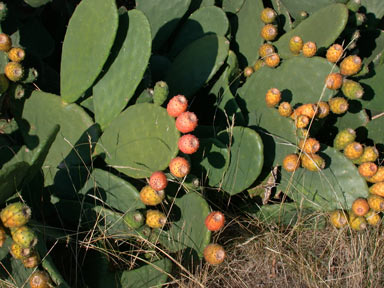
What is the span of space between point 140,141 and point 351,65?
2.91 feet

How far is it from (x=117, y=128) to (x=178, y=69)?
0.43m

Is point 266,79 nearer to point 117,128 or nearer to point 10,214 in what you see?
point 117,128

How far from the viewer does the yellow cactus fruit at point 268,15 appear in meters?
2.10

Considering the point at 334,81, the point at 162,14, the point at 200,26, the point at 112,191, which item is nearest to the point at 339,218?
the point at 334,81

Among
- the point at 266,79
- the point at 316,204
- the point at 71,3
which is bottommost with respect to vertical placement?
the point at 316,204

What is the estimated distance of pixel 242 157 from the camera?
1.78m

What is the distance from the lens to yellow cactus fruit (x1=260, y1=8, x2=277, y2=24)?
6.88ft

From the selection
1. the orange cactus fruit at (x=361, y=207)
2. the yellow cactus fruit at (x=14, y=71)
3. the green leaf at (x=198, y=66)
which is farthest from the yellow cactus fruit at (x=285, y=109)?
the yellow cactus fruit at (x=14, y=71)

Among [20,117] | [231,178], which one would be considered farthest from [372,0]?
[20,117]

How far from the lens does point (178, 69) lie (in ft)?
6.54

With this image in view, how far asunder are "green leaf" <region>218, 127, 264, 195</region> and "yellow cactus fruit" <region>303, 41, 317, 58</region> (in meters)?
0.43

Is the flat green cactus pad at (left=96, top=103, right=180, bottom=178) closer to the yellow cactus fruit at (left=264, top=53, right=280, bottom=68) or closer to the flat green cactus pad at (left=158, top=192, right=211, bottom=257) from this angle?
the flat green cactus pad at (left=158, top=192, right=211, bottom=257)

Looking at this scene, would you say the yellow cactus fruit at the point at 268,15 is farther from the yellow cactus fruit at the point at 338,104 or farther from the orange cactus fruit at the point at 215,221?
the orange cactus fruit at the point at 215,221

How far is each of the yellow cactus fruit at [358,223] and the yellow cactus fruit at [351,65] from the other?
58cm
